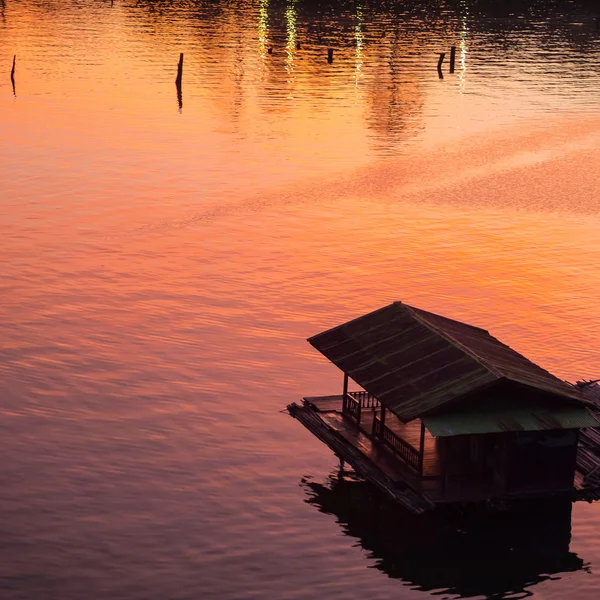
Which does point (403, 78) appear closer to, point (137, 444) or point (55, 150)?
point (55, 150)

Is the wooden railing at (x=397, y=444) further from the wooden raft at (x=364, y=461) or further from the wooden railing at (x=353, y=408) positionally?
the wooden railing at (x=353, y=408)

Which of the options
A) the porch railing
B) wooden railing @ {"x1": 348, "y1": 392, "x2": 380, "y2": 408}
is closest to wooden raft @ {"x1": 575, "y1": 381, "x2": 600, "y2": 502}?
wooden railing @ {"x1": 348, "y1": 392, "x2": 380, "y2": 408}

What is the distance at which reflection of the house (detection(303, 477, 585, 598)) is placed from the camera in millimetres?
50247

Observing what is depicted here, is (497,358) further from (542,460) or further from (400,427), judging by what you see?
(400,427)

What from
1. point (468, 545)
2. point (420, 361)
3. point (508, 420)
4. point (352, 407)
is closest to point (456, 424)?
point (508, 420)

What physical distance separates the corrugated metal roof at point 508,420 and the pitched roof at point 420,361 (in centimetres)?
74

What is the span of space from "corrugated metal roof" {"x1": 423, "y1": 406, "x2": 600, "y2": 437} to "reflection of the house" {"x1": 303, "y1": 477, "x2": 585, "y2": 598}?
4.46 m

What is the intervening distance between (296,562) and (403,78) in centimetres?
13078

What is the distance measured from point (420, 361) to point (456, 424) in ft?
16.0

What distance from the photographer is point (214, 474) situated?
59062mm

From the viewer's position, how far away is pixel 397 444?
55938 millimetres

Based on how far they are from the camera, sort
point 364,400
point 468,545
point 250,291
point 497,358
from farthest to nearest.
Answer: point 250,291 < point 364,400 < point 497,358 < point 468,545

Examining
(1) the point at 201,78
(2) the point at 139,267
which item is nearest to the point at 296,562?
(2) the point at 139,267

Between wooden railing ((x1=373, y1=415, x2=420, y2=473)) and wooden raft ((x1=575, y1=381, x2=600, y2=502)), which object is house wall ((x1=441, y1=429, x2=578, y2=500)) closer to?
wooden raft ((x1=575, y1=381, x2=600, y2=502))
